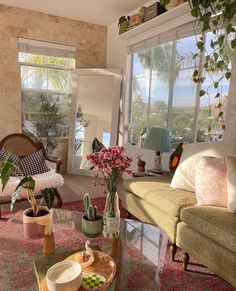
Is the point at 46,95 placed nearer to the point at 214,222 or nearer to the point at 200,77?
the point at 200,77

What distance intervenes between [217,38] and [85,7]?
2.18 meters

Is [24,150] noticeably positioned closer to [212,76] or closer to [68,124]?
[68,124]

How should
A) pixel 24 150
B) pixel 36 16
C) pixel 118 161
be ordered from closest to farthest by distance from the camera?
pixel 118 161
pixel 24 150
pixel 36 16

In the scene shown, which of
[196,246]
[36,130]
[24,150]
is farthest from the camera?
[36,130]

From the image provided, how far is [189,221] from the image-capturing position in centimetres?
193

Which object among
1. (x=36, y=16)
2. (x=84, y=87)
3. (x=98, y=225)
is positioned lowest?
(x=98, y=225)

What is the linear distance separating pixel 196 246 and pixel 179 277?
0.26 meters

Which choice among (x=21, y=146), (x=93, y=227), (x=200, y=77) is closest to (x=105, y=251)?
(x=93, y=227)

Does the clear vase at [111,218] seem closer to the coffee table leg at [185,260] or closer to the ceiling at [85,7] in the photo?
the coffee table leg at [185,260]

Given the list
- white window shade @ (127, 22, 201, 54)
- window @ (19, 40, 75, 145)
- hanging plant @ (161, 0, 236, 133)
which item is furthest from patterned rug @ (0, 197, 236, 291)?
window @ (19, 40, 75, 145)

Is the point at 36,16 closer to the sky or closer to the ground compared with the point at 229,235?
closer to the sky

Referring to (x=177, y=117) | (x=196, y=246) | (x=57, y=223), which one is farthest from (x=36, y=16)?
(x=196, y=246)

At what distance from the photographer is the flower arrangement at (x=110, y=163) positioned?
5.02ft

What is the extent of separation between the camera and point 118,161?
153 cm
